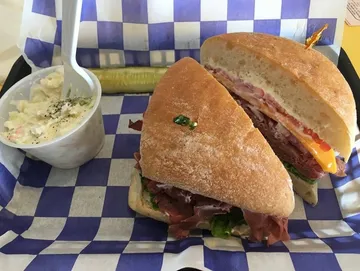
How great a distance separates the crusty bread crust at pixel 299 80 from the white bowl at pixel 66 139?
1.63 ft

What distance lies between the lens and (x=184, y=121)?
131 centimetres

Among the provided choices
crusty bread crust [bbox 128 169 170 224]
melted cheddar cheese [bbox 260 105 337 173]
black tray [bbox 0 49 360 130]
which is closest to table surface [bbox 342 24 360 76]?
black tray [bbox 0 49 360 130]

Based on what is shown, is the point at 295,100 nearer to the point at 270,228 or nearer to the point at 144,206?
the point at 270,228

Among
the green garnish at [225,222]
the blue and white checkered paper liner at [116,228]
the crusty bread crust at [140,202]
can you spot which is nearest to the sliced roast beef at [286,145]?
the blue and white checkered paper liner at [116,228]

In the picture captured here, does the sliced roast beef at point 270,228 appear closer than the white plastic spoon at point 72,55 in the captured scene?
Yes

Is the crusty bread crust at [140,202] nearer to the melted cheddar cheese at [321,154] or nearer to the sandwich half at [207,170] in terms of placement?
the sandwich half at [207,170]

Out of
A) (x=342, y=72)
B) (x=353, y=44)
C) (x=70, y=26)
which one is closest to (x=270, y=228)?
(x=342, y=72)

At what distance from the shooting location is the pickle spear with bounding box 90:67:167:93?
188cm

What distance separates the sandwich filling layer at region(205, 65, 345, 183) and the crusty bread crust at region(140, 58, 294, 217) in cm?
15

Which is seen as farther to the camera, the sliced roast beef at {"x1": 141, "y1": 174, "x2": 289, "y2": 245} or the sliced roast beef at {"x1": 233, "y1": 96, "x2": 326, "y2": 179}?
the sliced roast beef at {"x1": 233, "y1": 96, "x2": 326, "y2": 179}

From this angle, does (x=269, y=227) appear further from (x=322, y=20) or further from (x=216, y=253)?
(x=322, y=20)

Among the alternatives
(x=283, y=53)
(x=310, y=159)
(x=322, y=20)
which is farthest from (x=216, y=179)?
(x=322, y=20)

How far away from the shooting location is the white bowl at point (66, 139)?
1445 millimetres

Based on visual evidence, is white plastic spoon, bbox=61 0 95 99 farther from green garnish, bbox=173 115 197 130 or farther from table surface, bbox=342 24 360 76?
table surface, bbox=342 24 360 76
